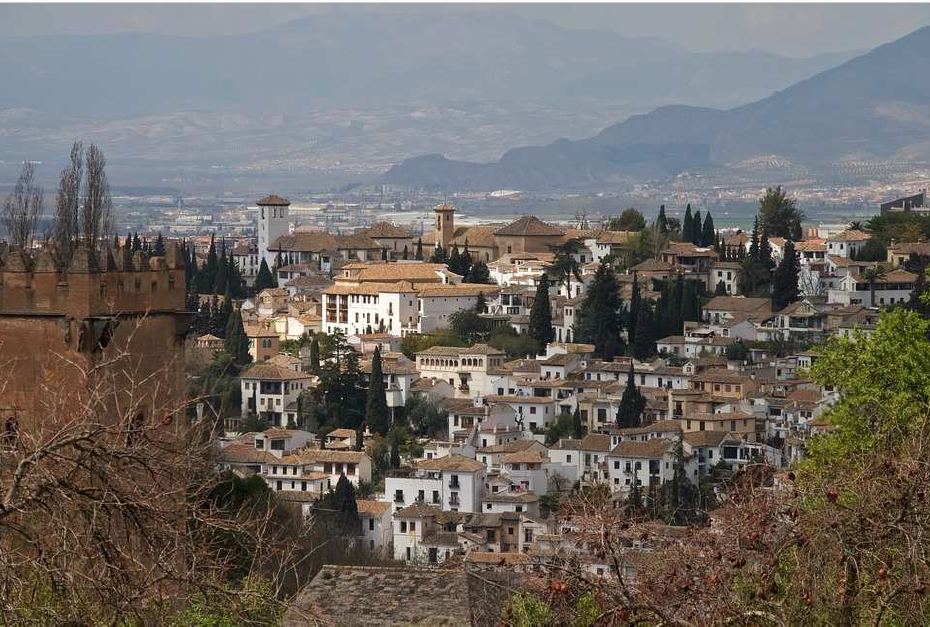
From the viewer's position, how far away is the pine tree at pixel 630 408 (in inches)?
2259

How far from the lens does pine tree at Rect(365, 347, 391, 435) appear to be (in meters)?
57.8

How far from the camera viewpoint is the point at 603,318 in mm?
66000

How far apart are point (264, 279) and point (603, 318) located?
20158 mm

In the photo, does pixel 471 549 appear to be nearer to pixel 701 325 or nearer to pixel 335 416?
pixel 335 416

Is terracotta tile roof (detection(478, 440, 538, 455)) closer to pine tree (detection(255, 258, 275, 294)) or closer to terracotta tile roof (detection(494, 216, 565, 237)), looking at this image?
pine tree (detection(255, 258, 275, 294))

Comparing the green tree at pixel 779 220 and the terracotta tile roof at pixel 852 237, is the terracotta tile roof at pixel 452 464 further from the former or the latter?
the green tree at pixel 779 220

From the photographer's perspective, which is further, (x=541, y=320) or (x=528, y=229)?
(x=528, y=229)

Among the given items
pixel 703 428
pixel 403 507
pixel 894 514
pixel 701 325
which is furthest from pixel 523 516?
pixel 894 514

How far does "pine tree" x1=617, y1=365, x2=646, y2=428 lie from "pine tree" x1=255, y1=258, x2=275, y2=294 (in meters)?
26.0

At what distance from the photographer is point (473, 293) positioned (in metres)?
71.3

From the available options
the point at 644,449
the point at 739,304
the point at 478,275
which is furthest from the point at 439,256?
the point at 644,449

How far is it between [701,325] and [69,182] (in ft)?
83.1

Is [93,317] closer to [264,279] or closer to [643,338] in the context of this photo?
[643,338]

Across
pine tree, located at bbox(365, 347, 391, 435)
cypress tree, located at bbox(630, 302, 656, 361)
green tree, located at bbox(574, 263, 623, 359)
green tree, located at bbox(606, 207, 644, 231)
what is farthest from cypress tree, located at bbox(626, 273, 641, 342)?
green tree, located at bbox(606, 207, 644, 231)
